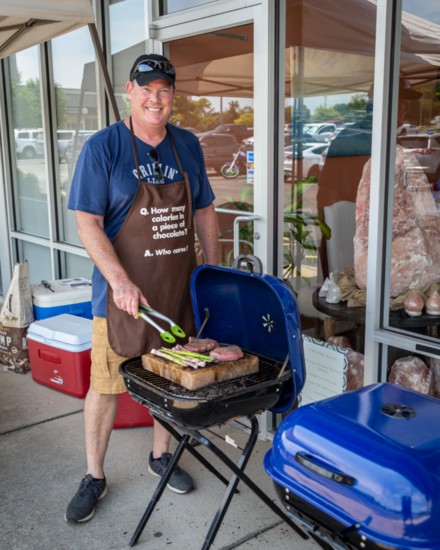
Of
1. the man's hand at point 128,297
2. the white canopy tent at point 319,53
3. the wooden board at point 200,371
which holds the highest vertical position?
the white canopy tent at point 319,53

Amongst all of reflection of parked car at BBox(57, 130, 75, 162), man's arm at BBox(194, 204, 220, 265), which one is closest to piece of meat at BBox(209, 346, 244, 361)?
man's arm at BBox(194, 204, 220, 265)

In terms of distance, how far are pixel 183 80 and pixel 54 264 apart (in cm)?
270

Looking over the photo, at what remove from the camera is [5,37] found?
4.57 meters

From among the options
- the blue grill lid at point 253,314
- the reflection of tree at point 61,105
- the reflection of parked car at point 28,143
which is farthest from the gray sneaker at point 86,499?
the reflection of parked car at point 28,143

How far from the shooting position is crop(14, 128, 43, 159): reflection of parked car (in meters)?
6.38

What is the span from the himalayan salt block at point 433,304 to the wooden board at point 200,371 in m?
1.08

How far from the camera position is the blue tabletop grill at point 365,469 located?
64.6 inches

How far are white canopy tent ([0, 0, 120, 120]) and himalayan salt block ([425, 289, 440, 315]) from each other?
2.34m

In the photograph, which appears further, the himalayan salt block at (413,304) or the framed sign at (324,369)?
the framed sign at (324,369)

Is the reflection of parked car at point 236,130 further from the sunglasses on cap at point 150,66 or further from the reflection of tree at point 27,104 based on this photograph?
the reflection of tree at point 27,104

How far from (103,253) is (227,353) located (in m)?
0.72

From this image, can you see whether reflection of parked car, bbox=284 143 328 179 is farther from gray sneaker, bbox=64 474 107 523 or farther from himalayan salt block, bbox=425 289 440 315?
gray sneaker, bbox=64 474 107 523

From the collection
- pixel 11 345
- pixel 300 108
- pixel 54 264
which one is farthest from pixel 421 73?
pixel 54 264

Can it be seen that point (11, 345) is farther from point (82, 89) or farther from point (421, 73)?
point (421, 73)
